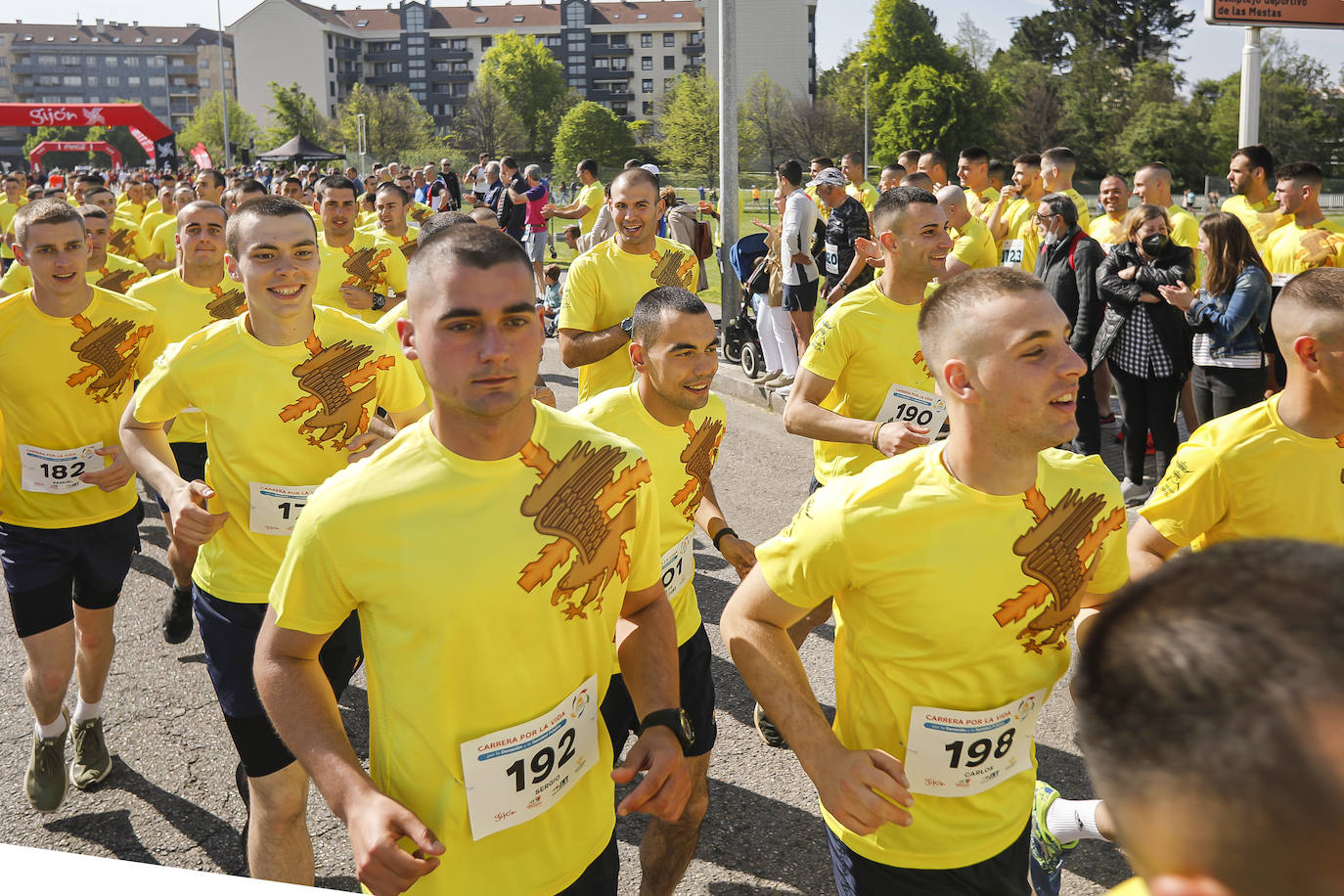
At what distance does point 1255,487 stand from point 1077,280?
19.3 feet

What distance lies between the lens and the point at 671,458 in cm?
397

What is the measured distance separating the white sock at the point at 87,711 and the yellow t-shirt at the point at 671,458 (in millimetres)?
2370

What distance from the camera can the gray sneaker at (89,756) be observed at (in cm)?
466

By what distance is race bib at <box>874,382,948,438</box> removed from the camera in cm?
475

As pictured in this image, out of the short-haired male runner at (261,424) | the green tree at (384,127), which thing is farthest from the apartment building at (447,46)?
the short-haired male runner at (261,424)

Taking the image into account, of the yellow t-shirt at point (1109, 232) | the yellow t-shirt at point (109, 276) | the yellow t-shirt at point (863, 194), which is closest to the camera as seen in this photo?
the yellow t-shirt at point (109, 276)

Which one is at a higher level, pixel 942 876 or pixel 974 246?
pixel 974 246

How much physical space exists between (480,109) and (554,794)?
278 ft

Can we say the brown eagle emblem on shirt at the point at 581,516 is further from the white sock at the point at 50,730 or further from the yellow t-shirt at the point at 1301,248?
the yellow t-shirt at the point at 1301,248

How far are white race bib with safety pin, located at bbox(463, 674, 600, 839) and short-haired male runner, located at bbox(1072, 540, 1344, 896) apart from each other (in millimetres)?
1422

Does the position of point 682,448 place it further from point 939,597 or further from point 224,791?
point 224,791

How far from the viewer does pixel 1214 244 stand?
23.7 feet

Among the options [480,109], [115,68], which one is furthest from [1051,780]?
[115,68]

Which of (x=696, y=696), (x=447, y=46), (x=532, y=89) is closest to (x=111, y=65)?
(x=447, y=46)
